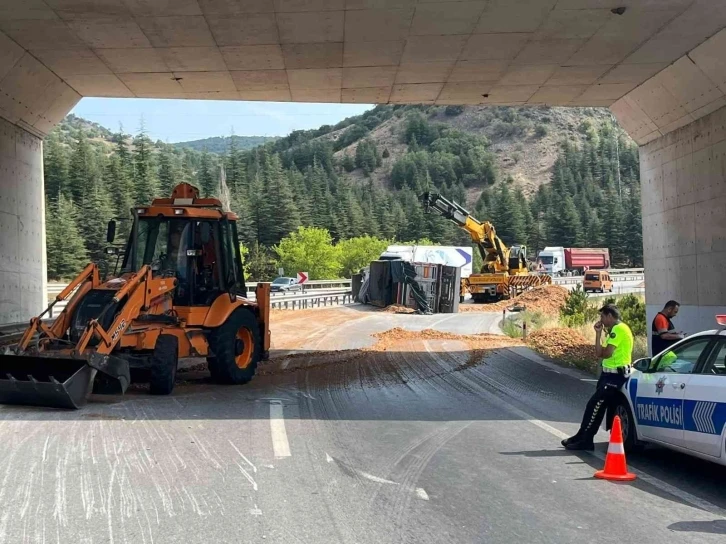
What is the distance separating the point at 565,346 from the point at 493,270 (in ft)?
87.3

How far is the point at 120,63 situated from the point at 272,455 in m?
Answer: 10.5

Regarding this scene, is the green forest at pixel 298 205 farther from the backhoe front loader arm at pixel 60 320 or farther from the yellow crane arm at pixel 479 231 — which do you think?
the backhoe front loader arm at pixel 60 320

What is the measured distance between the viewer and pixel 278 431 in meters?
9.06

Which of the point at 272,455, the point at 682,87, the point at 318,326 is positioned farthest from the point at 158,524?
the point at 318,326

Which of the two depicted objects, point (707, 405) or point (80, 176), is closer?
point (707, 405)

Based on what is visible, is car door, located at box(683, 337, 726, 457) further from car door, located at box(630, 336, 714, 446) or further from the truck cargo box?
the truck cargo box

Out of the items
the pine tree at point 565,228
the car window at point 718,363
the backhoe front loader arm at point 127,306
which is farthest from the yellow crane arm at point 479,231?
the pine tree at point 565,228

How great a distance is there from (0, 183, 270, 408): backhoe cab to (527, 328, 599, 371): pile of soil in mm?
7417

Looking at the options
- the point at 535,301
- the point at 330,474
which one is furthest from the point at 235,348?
the point at 535,301

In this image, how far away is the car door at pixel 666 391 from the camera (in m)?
7.32

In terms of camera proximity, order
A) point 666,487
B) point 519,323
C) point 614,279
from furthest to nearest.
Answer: point 614,279 → point 519,323 → point 666,487

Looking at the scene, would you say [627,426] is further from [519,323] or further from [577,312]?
[577,312]

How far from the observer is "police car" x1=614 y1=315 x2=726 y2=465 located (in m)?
6.75

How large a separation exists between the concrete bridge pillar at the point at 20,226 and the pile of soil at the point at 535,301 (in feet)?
83.8
